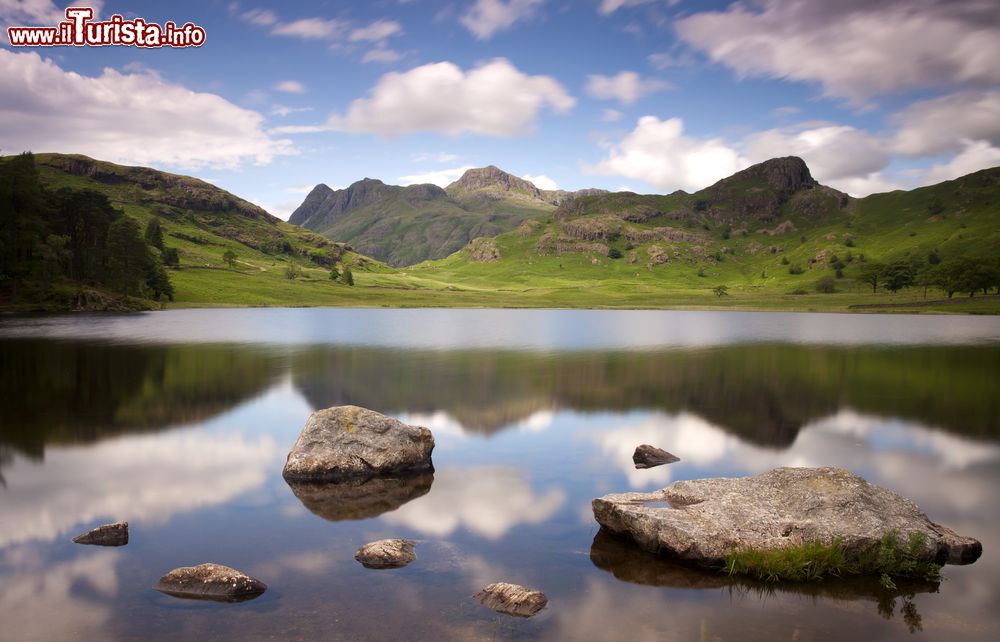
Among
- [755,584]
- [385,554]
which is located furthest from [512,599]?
[755,584]

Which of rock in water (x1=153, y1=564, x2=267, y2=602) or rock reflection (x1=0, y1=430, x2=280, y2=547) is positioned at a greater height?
rock in water (x1=153, y1=564, x2=267, y2=602)

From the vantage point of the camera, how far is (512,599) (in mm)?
14211

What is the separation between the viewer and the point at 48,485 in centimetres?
2258

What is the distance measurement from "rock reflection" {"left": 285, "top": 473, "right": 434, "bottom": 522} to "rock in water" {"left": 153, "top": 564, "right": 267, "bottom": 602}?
4.94 meters

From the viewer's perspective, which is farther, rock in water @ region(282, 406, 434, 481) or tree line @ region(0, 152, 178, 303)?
tree line @ region(0, 152, 178, 303)

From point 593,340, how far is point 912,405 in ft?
165

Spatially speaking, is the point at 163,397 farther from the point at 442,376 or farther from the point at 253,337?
the point at 253,337

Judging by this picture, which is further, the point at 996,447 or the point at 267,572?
the point at 996,447

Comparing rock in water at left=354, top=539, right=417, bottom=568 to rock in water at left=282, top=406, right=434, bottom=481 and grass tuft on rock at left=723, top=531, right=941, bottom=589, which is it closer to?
rock in water at left=282, top=406, right=434, bottom=481

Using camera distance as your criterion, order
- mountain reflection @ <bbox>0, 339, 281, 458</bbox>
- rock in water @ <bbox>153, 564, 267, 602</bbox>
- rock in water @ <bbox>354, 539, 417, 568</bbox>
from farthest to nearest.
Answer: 1. mountain reflection @ <bbox>0, 339, 281, 458</bbox>
2. rock in water @ <bbox>354, 539, 417, 568</bbox>
3. rock in water @ <bbox>153, 564, 267, 602</bbox>

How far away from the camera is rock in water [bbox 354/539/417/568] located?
1628 cm

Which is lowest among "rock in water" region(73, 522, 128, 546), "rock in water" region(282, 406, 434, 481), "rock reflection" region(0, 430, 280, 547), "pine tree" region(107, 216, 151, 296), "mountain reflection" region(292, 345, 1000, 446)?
"mountain reflection" region(292, 345, 1000, 446)

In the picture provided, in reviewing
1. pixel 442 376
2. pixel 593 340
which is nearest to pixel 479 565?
pixel 442 376

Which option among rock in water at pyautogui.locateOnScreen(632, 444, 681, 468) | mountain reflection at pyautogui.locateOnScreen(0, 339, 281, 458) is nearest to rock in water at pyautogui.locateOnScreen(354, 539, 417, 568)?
rock in water at pyautogui.locateOnScreen(632, 444, 681, 468)
